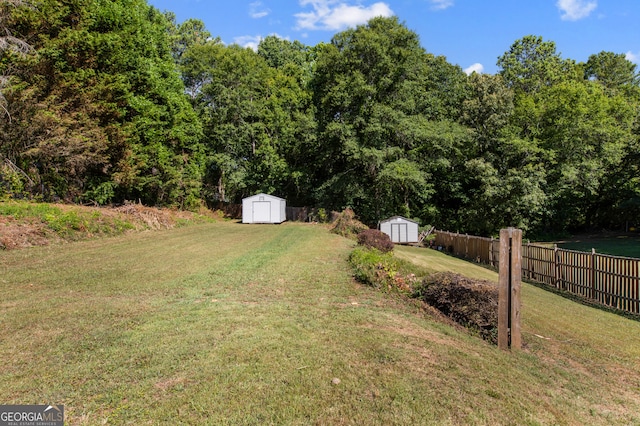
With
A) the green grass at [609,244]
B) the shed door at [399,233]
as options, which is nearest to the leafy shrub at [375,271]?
the shed door at [399,233]

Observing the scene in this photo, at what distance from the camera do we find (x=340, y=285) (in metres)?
7.30

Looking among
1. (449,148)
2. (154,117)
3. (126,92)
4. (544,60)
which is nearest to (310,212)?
(449,148)

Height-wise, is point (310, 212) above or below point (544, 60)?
below

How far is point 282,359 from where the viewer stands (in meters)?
3.69

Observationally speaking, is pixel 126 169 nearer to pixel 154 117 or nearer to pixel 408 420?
pixel 154 117

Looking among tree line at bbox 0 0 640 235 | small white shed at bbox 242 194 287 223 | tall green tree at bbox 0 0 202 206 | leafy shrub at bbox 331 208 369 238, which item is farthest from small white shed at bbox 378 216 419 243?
tall green tree at bbox 0 0 202 206

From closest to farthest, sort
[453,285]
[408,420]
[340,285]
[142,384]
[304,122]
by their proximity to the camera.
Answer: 1. [408,420]
2. [142,384]
3. [453,285]
4. [340,285]
5. [304,122]

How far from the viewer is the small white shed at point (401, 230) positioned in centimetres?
2603

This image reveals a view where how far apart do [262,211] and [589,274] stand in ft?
78.9

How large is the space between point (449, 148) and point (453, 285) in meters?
25.9

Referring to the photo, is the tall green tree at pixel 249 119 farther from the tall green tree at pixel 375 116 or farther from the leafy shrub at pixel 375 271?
the leafy shrub at pixel 375 271

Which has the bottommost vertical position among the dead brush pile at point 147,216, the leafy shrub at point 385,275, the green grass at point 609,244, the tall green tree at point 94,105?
the green grass at point 609,244

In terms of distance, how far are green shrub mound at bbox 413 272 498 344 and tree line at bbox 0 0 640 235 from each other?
56.7 feet

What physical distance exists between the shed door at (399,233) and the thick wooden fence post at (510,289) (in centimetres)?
2154
